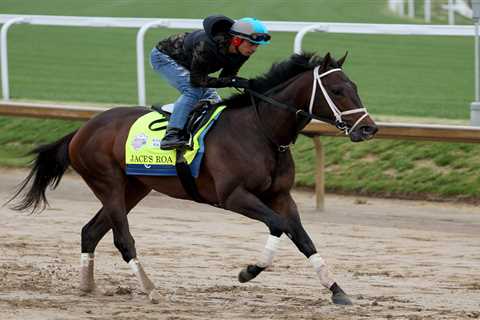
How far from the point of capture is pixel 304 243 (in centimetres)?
761

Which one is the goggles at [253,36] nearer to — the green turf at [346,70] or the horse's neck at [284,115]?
the horse's neck at [284,115]

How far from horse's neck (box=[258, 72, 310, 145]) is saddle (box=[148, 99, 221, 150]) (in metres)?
0.43

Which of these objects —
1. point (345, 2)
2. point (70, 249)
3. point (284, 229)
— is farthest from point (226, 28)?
point (345, 2)

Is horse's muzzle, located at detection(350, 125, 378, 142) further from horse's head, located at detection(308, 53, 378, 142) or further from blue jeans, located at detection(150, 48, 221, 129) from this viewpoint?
blue jeans, located at detection(150, 48, 221, 129)

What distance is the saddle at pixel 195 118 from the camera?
7.98 meters

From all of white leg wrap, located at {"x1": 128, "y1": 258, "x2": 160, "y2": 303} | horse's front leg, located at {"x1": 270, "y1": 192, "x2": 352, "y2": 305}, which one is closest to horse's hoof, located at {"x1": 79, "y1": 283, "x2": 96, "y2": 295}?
white leg wrap, located at {"x1": 128, "y1": 258, "x2": 160, "y2": 303}

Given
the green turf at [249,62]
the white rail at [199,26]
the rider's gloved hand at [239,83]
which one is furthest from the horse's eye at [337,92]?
the green turf at [249,62]

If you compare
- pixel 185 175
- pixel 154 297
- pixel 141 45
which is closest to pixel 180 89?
pixel 185 175

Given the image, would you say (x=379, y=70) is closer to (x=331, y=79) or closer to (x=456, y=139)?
(x=456, y=139)

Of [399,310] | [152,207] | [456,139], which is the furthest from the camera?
[152,207]

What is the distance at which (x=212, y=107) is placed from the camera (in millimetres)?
8117

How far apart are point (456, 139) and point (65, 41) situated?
1274 centimetres

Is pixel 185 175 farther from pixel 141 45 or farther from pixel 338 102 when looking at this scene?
pixel 141 45

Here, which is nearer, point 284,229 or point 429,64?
point 284,229
